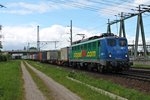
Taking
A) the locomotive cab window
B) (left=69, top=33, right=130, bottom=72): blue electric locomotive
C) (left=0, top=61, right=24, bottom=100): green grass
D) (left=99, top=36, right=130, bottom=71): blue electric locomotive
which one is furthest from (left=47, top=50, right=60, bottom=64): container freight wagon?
(left=0, top=61, right=24, bottom=100): green grass

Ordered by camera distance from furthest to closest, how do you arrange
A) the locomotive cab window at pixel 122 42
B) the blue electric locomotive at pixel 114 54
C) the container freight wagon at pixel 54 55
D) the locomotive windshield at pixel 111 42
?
the container freight wagon at pixel 54 55, the locomotive cab window at pixel 122 42, the locomotive windshield at pixel 111 42, the blue electric locomotive at pixel 114 54

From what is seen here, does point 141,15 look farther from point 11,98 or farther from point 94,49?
point 11,98

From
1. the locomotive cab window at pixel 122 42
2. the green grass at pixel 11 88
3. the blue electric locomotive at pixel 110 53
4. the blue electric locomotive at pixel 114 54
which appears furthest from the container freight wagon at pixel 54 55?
the green grass at pixel 11 88

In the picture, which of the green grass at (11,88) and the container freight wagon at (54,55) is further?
the container freight wagon at (54,55)

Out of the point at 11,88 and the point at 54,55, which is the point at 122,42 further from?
the point at 54,55

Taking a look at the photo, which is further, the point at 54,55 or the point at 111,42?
the point at 54,55

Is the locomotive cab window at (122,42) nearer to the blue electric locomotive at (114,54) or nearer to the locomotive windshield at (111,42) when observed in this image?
the blue electric locomotive at (114,54)

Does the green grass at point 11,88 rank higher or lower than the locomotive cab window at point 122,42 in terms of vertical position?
lower

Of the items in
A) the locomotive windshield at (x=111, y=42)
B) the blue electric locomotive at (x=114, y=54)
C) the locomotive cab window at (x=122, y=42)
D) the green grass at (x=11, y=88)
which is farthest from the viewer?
the locomotive cab window at (x=122, y=42)

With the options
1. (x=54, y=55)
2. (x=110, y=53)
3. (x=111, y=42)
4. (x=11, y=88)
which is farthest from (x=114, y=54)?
(x=54, y=55)

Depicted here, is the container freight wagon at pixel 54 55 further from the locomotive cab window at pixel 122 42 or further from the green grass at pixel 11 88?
the green grass at pixel 11 88

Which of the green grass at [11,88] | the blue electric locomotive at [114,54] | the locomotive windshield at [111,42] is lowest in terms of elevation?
the green grass at [11,88]

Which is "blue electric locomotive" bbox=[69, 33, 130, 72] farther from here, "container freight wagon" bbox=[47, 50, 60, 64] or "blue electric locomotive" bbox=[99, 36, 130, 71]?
"container freight wagon" bbox=[47, 50, 60, 64]

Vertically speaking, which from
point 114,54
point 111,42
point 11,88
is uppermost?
point 111,42
